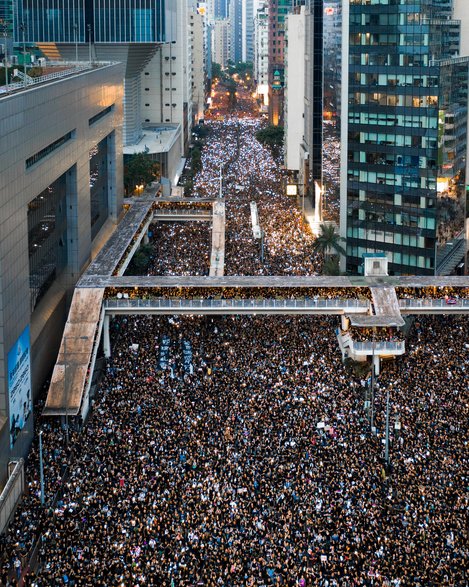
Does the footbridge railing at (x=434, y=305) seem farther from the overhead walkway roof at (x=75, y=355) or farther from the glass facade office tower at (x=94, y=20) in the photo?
the glass facade office tower at (x=94, y=20)

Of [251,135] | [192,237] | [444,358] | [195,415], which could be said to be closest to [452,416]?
[444,358]

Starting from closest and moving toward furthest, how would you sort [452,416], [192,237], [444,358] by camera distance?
[452,416], [444,358], [192,237]

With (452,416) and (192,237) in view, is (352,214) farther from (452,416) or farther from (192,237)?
(452,416)

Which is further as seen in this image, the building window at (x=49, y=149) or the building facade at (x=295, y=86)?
the building facade at (x=295, y=86)

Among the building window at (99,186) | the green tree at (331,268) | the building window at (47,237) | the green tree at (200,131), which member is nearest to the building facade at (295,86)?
the building window at (99,186)

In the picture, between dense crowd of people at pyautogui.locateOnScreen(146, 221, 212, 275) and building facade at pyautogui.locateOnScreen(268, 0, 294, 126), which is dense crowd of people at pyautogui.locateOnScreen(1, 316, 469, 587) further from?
building facade at pyautogui.locateOnScreen(268, 0, 294, 126)

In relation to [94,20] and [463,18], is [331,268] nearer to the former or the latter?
[463,18]
